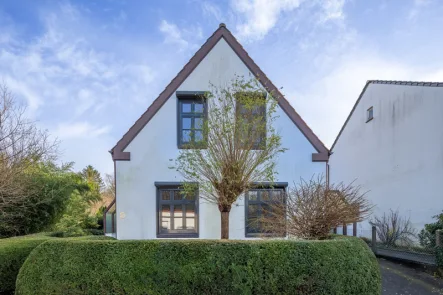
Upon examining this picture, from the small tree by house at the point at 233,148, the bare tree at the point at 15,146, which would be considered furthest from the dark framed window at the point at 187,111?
the bare tree at the point at 15,146

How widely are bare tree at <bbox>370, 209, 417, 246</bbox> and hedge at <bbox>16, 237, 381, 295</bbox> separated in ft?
23.7

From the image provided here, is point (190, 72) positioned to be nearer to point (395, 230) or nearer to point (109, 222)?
point (109, 222)

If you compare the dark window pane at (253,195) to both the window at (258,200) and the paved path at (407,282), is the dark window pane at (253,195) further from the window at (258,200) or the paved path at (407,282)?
the paved path at (407,282)

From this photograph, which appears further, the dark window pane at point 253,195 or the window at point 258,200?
the dark window pane at point 253,195

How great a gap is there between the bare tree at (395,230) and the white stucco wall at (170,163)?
6.01 metres

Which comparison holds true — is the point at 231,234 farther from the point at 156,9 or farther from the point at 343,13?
the point at 343,13

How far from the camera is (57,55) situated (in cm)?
931

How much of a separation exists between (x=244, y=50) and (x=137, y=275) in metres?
7.09

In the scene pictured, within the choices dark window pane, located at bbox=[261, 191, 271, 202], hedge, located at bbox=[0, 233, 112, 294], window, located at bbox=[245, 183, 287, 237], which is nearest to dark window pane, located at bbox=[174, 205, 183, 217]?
window, located at bbox=[245, 183, 287, 237]

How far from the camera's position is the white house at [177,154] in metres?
7.37

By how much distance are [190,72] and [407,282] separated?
29.6 ft

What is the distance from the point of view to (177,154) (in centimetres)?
751

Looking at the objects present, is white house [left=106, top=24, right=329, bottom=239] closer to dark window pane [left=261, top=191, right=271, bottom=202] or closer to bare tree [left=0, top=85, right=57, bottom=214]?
dark window pane [left=261, top=191, right=271, bottom=202]

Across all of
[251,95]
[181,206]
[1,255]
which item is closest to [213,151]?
[251,95]
